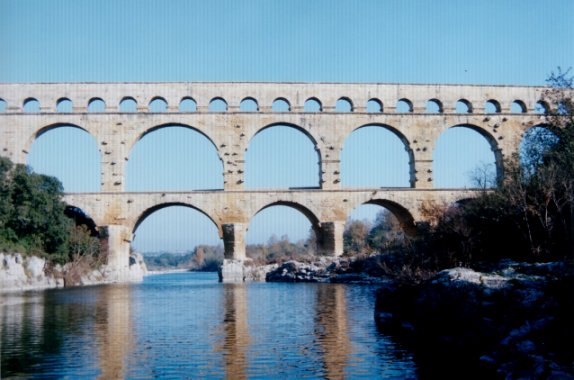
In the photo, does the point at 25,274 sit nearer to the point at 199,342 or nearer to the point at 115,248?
the point at 115,248

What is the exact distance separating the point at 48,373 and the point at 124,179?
77.8 ft

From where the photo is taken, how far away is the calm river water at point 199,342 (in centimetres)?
758

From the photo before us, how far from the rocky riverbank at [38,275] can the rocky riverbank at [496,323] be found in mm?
16889

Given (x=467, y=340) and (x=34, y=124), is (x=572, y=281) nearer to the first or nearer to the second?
(x=467, y=340)

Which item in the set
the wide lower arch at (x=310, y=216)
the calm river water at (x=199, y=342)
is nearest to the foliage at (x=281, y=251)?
the wide lower arch at (x=310, y=216)

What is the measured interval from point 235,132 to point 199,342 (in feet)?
72.2

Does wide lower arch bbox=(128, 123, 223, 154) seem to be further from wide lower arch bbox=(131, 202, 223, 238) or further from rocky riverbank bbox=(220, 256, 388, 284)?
rocky riverbank bbox=(220, 256, 388, 284)

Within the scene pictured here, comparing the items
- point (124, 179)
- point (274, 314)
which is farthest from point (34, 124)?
point (274, 314)

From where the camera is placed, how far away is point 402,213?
1244 inches

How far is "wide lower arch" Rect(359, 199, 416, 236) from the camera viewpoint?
101 feet

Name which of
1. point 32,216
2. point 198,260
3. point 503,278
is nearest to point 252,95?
point 32,216

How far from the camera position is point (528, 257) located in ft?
36.8

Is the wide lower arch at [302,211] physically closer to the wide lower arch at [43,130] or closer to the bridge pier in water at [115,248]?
the bridge pier in water at [115,248]

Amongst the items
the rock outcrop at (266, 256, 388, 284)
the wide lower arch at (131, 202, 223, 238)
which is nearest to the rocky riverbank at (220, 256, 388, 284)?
the rock outcrop at (266, 256, 388, 284)
